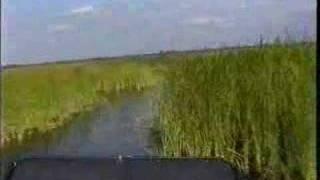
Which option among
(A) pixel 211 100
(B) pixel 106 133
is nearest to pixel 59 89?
(B) pixel 106 133

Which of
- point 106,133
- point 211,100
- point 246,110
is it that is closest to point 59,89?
point 106,133

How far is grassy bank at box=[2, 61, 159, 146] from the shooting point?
11.6 feet

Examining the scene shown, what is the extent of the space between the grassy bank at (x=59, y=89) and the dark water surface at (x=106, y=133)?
2.3 inches

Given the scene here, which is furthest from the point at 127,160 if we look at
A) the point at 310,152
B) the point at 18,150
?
the point at 310,152

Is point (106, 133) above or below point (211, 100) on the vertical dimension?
below

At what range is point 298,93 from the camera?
3572mm

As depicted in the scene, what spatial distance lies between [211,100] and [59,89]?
789 millimetres

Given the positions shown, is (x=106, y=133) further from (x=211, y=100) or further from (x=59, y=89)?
(x=211, y=100)

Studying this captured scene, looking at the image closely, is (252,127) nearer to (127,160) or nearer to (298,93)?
(298,93)

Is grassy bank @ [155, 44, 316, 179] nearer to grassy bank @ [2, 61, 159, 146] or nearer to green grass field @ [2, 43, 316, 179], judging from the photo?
green grass field @ [2, 43, 316, 179]

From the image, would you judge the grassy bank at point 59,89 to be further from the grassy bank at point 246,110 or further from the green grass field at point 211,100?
the grassy bank at point 246,110

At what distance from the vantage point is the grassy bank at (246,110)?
11.7 ft

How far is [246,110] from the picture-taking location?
3.66 metres

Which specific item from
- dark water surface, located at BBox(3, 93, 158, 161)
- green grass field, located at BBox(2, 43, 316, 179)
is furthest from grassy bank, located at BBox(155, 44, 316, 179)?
dark water surface, located at BBox(3, 93, 158, 161)
